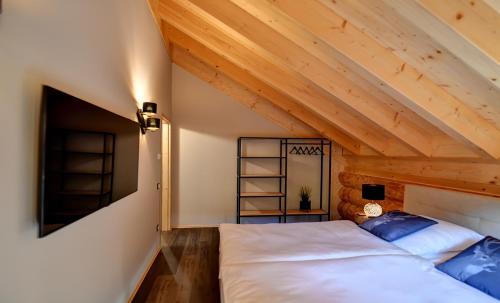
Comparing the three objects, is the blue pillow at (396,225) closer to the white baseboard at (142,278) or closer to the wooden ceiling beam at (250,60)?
the wooden ceiling beam at (250,60)

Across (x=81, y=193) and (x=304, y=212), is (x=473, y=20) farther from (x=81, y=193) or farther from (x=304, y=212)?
(x=304, y=212)

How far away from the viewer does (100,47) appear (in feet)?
5.79

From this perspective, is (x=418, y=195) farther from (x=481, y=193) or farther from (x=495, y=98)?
(x=495, y=98)

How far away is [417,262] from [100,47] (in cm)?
283

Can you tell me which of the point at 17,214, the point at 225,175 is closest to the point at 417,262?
the point at 17,214

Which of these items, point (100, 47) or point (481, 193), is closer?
point (100, 47)

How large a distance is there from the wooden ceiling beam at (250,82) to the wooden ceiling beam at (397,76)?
219cm

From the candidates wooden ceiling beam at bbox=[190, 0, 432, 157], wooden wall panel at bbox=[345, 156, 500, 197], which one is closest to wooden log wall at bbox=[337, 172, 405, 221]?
wooden wall panel at bbox=[345, 156, 500, 197]

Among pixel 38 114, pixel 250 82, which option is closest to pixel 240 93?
pixel 250 82

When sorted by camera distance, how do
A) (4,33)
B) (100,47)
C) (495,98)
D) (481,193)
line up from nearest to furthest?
(4,33), (100,47), (495,98), (481,193)

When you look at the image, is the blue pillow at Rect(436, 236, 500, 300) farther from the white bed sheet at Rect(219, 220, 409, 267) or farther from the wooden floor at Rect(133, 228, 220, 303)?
the wooden floor at Rect(133, 228, 220, 303)

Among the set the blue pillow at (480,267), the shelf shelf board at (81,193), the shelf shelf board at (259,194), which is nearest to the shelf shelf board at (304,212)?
the shelf shelf board at (259,194)

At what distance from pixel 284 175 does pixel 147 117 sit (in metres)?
2.99

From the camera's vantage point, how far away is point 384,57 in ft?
7.33
